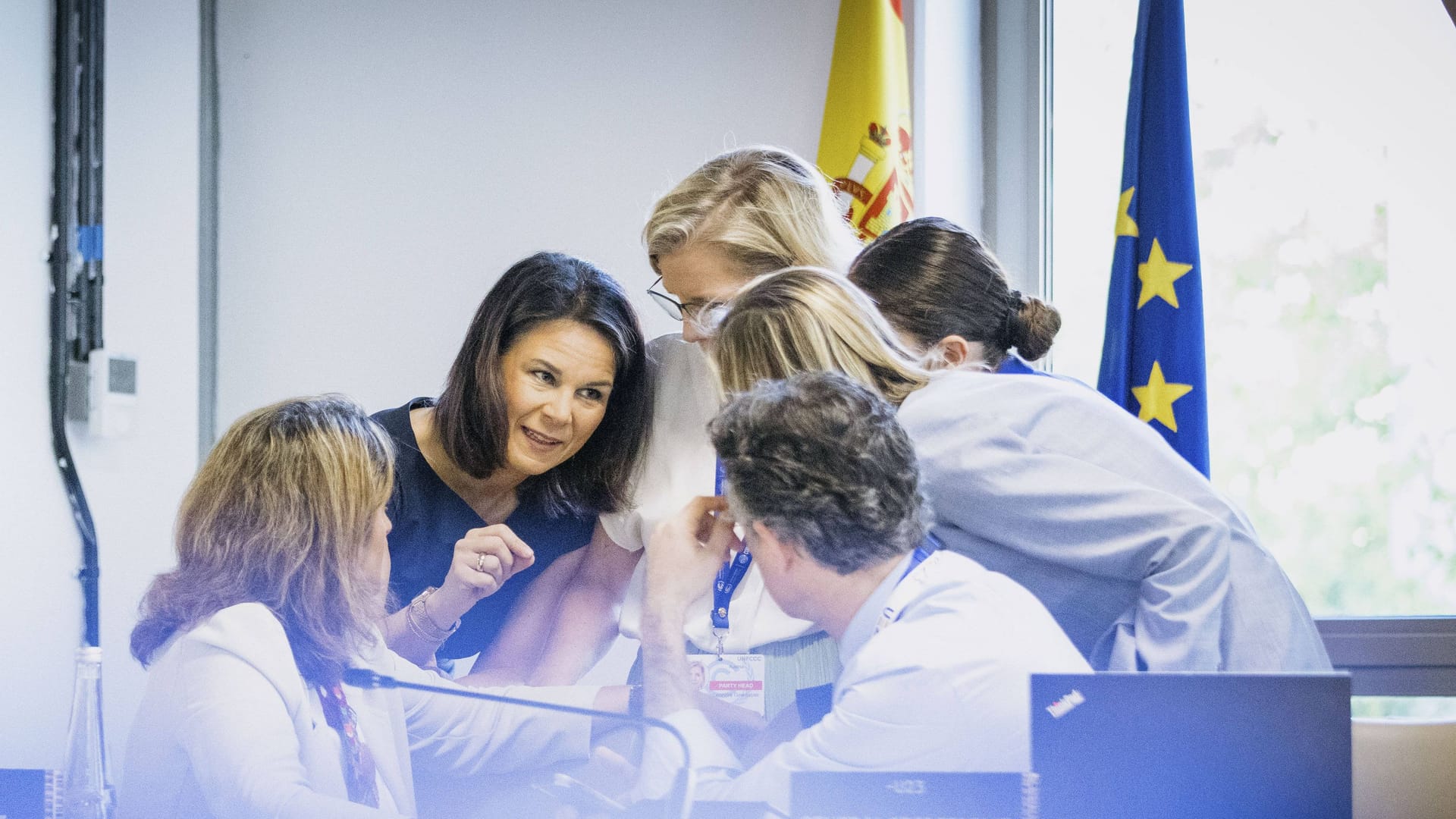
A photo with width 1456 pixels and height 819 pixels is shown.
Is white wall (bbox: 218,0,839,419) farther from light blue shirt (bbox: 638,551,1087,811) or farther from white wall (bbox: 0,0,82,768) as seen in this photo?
light blue shirt (bbox: 638,551,1087,811)

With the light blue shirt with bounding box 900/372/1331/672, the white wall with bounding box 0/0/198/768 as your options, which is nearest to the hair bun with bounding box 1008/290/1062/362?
the light blue shirt with bounding box 900/372/1331/672

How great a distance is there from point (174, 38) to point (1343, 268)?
8.34 ft

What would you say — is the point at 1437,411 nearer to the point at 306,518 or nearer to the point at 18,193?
the point at 306,518

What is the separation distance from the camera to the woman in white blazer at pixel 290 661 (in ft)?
2.93

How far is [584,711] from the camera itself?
82 centimetres

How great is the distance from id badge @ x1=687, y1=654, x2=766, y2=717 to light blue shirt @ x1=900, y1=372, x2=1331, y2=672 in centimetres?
26

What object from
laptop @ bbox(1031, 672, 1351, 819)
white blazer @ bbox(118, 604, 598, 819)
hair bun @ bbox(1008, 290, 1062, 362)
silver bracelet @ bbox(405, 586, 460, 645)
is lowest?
silver bracelet @ bbox(405, 586, 460, 645)

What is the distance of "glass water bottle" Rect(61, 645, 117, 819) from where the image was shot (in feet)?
2.72

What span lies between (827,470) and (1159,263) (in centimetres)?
171

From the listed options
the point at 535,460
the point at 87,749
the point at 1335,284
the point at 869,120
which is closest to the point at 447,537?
the point at 535,460

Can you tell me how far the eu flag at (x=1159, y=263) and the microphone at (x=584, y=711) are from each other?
1615 millimetres

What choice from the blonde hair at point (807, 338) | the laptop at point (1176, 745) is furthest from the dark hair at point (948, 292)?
the laptop at point (1176, 745)

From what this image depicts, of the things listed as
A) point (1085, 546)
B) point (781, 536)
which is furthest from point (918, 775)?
point (1085, 546)

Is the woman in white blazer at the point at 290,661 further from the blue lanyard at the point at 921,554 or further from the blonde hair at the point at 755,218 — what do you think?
the blonde hair at the point at 755,218
